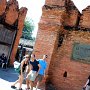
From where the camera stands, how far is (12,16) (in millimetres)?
19281

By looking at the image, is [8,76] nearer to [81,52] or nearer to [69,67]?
[69,67]

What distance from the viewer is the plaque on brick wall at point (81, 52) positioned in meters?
10.1

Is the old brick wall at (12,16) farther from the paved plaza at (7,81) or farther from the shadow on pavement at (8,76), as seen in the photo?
the paved plaza at (7,81)

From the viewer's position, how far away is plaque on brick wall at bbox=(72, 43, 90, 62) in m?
10.1

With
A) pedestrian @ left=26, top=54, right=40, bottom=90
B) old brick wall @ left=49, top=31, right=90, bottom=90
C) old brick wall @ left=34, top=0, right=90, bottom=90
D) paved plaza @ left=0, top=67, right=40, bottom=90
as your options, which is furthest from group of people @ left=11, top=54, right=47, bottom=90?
old brick wall @ left=49, top=31, right=90, bottom=90

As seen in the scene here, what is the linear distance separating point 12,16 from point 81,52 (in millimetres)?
10290

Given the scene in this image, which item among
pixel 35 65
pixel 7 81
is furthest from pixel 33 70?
pixel 7 81

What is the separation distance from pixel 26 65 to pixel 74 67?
2152 millimetres

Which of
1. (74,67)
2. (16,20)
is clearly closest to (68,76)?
(74,67)

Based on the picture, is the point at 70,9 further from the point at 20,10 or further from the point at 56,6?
the point at 20,10

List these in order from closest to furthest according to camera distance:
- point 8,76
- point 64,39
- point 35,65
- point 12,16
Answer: point 35,65 < point 64,39 < point 8,76 < point 12,16

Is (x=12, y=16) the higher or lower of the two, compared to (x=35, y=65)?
higher

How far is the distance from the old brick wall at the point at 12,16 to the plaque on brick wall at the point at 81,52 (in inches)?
370

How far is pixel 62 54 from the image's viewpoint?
1067 cm
